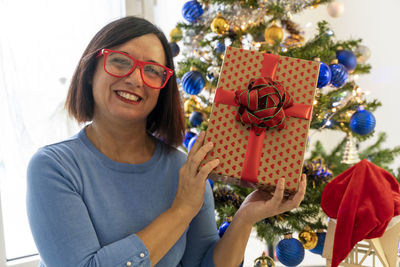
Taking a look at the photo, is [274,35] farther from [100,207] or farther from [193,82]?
[100,207]

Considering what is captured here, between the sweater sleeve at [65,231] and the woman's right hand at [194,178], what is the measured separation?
0.15m

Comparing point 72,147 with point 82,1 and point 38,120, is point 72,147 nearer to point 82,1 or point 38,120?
point 38,120

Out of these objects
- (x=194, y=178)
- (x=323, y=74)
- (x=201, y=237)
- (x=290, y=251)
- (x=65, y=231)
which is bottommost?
(x=290, y=251)

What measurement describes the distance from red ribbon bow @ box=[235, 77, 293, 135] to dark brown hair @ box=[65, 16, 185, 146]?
35 cm

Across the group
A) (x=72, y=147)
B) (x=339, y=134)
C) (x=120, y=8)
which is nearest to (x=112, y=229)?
(x=72, y=147)

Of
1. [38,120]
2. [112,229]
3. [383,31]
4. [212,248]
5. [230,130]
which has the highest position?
[383,31]

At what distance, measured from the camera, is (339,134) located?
112 inches

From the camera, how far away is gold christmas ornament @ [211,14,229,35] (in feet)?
5.28

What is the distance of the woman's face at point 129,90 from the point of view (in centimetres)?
101

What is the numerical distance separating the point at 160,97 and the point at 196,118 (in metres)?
0.43

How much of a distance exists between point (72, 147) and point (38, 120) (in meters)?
Result: 0.97

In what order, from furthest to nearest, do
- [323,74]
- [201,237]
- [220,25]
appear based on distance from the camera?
[220,25]
[323,74]
[201,237]

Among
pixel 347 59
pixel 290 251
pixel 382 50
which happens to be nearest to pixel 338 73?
pixel 347 59

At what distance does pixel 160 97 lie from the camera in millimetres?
1239
